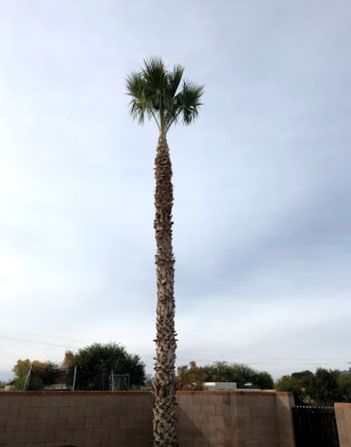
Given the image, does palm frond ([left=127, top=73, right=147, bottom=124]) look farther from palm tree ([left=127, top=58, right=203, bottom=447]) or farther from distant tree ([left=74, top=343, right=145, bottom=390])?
distant tree ([left=74, top=343, right=145, bottom=390])

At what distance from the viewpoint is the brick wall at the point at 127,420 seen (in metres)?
11.2

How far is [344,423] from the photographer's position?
10.2 meters

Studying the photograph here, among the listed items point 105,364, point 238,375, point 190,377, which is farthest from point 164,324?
point 238,375

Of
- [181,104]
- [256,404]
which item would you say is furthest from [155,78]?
[256,404]

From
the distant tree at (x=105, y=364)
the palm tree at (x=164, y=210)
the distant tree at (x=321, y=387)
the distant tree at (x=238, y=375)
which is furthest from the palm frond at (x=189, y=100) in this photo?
the distant tree at (x=238, y=375)

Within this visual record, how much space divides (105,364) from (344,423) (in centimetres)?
3644

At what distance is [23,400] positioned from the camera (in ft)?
37.1

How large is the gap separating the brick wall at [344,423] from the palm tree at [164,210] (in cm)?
408

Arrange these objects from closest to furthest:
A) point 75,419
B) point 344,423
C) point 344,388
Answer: point 344,423 → point 75,419 → point 344,388

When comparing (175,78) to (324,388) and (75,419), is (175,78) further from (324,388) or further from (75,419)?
(324,388)

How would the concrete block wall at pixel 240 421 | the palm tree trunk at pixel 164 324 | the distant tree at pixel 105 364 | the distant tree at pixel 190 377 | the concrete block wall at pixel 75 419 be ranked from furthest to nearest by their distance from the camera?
the distant tree at pixel 190 377, the distant tree at pixel 105 364, the concrete block wall at pixel 240 421, the concrete block wall at pixel 75 419, the palm tree trunk at pixel 164 324

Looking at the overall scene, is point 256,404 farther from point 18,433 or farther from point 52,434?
point 18,433

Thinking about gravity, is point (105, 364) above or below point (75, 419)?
above

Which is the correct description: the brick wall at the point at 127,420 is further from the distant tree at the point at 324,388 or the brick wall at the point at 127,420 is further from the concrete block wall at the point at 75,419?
the distant tree at the point at 324,388
